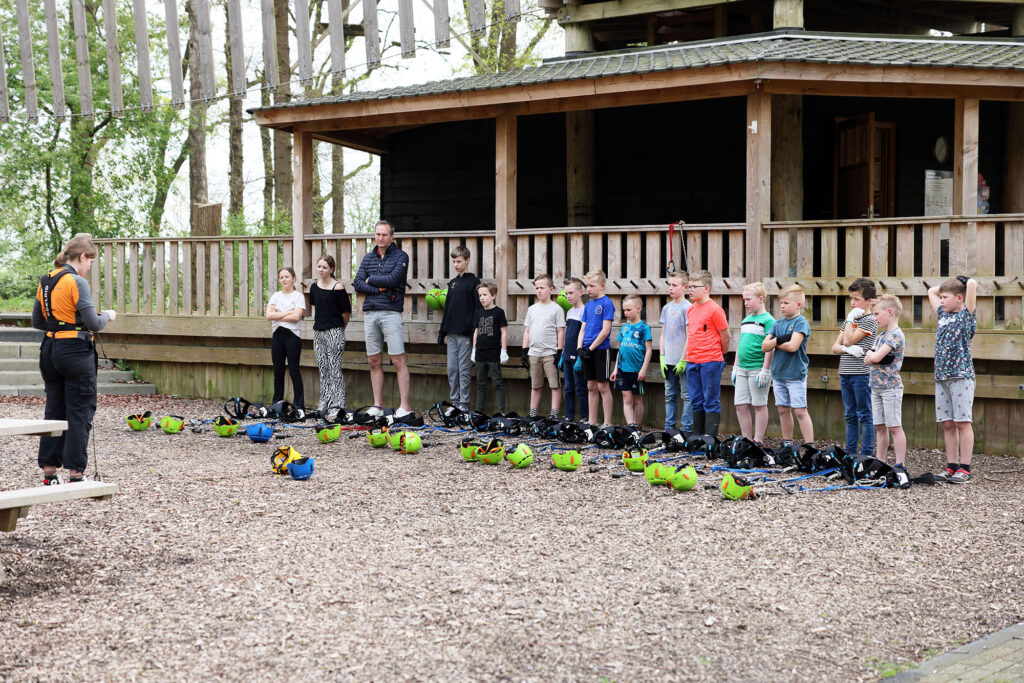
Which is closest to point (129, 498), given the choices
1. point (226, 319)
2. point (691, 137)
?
point (226, 319)

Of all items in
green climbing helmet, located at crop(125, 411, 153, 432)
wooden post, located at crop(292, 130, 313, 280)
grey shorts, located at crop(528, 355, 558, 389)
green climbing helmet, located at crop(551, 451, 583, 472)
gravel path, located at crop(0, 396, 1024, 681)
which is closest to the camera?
gravel path, located at crop(0, 396, 1024, 681)

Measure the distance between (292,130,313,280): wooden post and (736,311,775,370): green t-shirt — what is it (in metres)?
6.38

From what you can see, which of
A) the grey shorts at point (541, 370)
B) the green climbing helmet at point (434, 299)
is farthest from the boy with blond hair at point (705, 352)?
the green climbing helmet at point (434, 299)

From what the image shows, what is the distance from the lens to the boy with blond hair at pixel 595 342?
37.3 ft

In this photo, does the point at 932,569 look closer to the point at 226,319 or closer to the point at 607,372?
the point at 607,372

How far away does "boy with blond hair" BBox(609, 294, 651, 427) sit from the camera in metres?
11.2

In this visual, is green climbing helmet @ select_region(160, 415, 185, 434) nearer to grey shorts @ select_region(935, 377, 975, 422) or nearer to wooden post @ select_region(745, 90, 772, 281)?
wooden post @ select_region(745, 90, 772, 281)

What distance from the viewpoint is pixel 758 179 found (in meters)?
11.4

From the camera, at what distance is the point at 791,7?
13.6m

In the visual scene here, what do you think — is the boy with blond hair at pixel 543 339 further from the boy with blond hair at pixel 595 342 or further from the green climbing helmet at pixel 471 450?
the green climbing helmet at pixel 471 450

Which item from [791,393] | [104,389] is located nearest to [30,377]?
[104,389]

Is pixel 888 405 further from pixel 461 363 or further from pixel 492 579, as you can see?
pixel 461 363

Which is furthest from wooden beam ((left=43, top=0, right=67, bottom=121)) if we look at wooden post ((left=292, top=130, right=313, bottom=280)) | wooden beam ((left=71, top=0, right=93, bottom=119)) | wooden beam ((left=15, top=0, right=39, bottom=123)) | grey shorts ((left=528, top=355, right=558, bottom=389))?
grey shorts ((left=528, top=355, right=558, bottom=389))

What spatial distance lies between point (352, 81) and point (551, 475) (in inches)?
963
